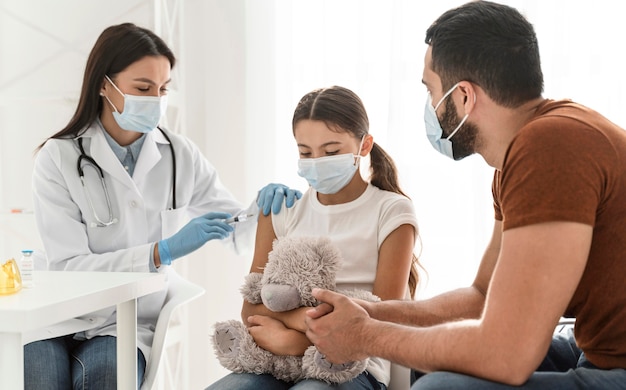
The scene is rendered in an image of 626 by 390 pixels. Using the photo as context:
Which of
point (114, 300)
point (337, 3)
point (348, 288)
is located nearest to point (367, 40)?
point (337, 3)

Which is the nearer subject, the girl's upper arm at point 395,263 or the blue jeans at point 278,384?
the blue jeans at point 278,384

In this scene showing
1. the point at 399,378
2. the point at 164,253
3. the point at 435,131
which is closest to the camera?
the point at 435,131

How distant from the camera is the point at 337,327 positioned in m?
1.47

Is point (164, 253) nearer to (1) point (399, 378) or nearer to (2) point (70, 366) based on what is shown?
(2) point (70, 366)

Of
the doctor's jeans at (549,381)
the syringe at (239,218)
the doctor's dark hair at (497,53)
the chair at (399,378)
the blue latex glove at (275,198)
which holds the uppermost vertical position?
the doctor's dark hair at (497,53)

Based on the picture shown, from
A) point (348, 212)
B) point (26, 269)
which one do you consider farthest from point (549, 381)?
point (26, 269)

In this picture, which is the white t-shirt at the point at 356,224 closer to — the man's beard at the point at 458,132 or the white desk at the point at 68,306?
the man's beard at the point at 458,132

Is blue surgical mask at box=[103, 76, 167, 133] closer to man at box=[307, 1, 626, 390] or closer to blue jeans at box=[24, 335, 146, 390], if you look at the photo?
blue jeans at box=[24, 335, 146, 390]

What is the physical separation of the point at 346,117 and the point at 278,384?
0.76 meters

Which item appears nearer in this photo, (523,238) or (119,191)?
(523,238)

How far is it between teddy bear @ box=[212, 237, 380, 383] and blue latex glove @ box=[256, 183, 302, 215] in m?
0.32

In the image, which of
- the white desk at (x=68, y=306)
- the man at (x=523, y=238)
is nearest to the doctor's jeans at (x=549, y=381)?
the man at (x=523, y=238)

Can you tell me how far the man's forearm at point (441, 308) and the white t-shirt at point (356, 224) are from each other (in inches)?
6.6

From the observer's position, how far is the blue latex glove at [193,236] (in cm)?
203
